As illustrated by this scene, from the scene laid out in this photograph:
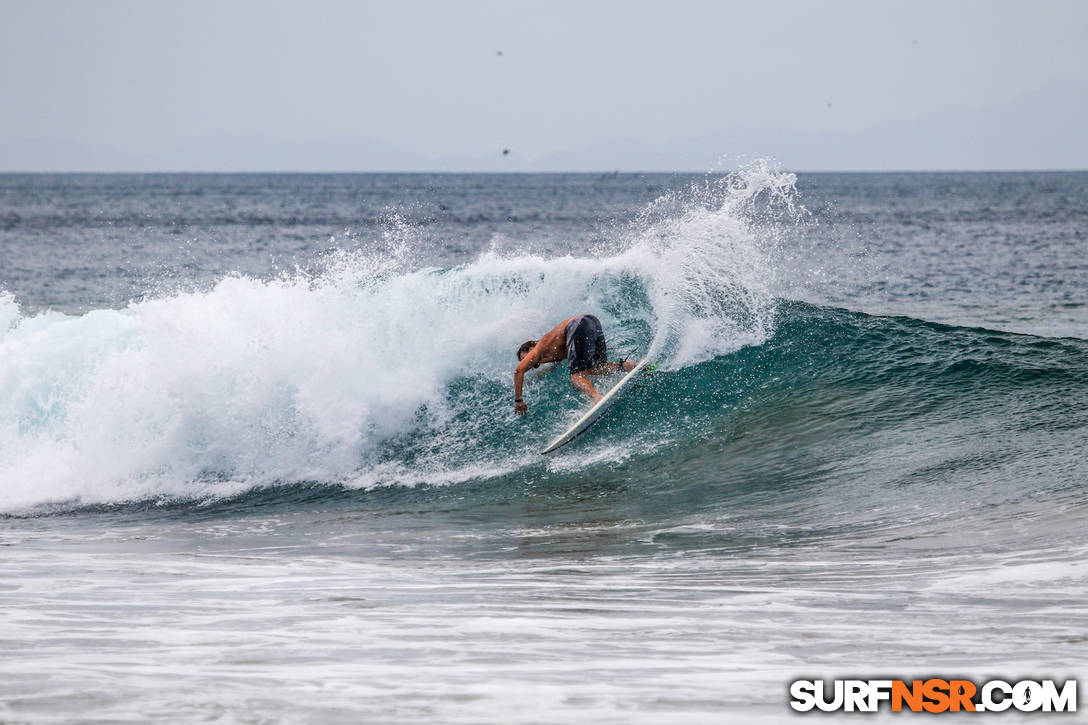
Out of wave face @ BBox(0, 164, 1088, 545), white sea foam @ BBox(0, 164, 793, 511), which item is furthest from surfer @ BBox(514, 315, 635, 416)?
white sea foam @ BBox(0, 164, 793, 511)

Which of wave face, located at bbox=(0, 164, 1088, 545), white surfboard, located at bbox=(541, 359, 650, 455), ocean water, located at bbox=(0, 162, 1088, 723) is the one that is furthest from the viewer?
white surfboard, located at bbox=(541, 359, 650, 455)

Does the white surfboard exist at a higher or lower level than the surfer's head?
lower

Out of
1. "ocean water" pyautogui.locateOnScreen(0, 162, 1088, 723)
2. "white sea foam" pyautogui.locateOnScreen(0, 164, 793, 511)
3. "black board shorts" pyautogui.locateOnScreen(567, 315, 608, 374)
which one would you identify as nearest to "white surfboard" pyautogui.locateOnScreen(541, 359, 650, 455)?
"ocean water" pyautogui.locateOnScreen(0, 162, 1088, 723)

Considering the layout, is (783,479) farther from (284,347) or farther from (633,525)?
(284,347)

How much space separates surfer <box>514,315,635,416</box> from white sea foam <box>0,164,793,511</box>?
1136mm

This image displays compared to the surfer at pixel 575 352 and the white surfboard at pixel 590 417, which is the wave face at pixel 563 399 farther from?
the surfer at pixel 575 352

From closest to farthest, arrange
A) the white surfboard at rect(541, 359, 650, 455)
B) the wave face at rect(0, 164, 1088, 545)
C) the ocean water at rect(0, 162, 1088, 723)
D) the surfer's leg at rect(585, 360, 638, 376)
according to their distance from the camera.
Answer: the ocean water at rect(0, 162, 1088, 723) < the wave face at rect(0, 164, 1088, 545) < the white surfboard at rect(541, 359, 650, 455) < the surfer's leg at rect(585, 360, 638, 376)

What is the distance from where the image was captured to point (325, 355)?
11.6m

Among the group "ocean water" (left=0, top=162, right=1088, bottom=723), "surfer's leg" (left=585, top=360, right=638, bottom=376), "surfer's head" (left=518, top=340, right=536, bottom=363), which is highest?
"surfer's head" (left=518, top=340, right=536, bottom=363)

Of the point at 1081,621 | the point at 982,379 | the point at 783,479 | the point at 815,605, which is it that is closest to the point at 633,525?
the point at 783,479

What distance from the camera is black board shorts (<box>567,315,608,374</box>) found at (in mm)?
→ 10539

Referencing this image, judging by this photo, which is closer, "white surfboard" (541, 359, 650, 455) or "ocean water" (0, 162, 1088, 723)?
"ocean water" (0, 162, 1088, 723)

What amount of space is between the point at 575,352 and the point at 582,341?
130mm

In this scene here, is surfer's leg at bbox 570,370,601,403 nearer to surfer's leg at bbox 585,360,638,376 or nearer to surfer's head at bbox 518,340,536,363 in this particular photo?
surfer's leg at bbox 585,360,638,376
